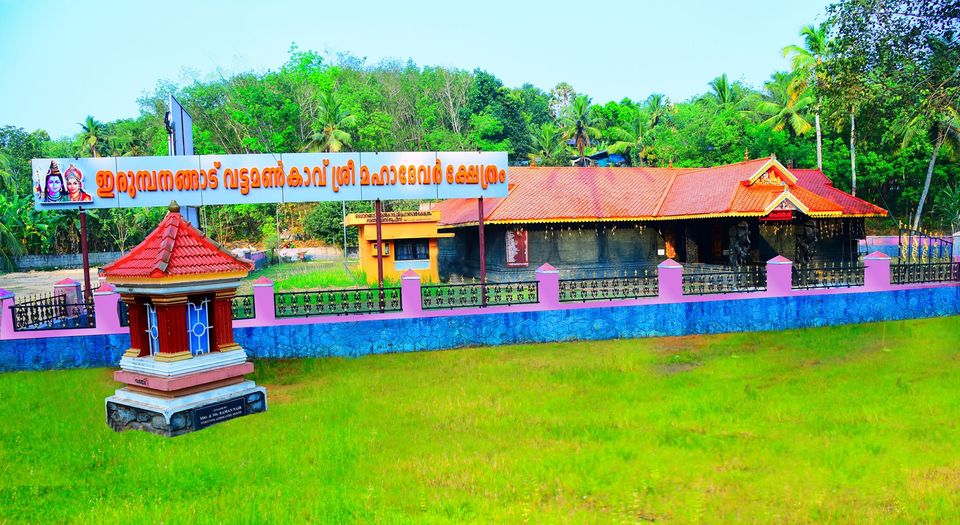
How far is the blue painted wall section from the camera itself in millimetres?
13891

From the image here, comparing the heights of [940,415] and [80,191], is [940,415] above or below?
below

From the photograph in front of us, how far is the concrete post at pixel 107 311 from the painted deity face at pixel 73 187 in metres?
2.62

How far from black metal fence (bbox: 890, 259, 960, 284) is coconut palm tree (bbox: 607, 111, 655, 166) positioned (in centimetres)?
3149

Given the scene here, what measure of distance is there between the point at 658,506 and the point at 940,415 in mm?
5295

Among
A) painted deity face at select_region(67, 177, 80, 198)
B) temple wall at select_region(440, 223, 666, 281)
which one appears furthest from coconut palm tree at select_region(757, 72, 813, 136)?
painted deity face at select_region(67, 177, 80, 198)

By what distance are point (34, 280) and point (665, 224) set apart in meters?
35.8

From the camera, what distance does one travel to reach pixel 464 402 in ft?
35.1

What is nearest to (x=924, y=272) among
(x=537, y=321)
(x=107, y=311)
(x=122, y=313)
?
(x=537, y=321)

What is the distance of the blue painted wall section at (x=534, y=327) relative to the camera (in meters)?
13.9

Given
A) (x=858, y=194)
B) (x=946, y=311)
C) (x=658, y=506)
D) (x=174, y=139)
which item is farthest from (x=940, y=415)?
(x=858, y=194)

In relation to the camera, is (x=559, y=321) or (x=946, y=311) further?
(x=946, y=311)

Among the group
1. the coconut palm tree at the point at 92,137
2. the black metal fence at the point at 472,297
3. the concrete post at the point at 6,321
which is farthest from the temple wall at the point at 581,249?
the coconut palm tree at the point at 92,137

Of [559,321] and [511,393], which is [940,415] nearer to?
[511,393]

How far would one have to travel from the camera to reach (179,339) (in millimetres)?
9672
